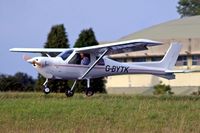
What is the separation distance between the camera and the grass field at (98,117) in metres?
16.7

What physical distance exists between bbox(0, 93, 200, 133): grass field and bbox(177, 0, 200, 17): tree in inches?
3293

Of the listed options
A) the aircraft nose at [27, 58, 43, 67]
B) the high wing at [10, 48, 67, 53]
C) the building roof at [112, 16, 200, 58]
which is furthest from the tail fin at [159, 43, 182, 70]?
the building roof at [112, 16, 200, 58]

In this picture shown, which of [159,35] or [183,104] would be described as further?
[159,35]

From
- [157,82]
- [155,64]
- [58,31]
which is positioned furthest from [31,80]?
[155,64]

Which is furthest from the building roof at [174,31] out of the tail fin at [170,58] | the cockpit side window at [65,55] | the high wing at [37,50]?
the cockpit side window at [65,55]

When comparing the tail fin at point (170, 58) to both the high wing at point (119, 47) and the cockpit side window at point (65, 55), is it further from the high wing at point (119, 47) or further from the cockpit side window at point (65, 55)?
the cockpit side window at point (65, 55)

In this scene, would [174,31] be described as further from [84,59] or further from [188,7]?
[188,7]

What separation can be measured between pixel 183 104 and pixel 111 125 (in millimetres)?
4136

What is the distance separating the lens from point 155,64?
32625 millimetres

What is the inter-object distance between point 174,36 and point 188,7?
53133 millimetres

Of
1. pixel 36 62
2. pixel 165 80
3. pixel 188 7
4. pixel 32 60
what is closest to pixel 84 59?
pixel 36 62

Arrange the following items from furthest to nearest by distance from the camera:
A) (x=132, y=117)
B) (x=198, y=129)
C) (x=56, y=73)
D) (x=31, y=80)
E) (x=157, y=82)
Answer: (x=31, y=80) → (x=157, y=82) → (x=56, y=73) → (x=132, y=117) → (x=198, y=129)

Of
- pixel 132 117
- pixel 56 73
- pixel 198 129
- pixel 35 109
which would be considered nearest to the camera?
pixel 198 129

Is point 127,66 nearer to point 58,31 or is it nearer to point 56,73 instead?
point 56,73
